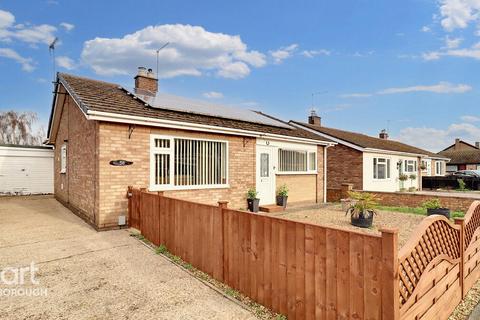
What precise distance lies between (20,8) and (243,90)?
13.3 metres

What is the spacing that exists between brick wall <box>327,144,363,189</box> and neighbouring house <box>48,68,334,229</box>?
18.0 feet

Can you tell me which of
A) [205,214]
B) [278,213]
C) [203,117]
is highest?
[203,117]

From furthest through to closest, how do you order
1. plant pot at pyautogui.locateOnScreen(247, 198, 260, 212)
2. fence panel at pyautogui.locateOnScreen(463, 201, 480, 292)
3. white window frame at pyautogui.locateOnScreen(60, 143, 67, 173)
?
white window frame at pyautogui.locateOnScreen(60, 143, 67, 173) < plant pot at pyautogui.locateOnScreen(247, 198, 260, 212) < fence panel at pyautogui.locateOnScreen(463, 201, 480, 292)

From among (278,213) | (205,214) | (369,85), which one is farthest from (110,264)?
(369,85)

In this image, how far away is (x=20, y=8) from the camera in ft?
39.2

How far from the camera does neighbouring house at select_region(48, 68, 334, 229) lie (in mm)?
7180

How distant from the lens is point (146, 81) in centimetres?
1198

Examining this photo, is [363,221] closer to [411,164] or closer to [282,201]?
[282,201]

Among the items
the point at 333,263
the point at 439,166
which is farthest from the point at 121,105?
the point at 439,166

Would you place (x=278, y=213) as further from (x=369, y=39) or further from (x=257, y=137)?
(x=369, y=39)

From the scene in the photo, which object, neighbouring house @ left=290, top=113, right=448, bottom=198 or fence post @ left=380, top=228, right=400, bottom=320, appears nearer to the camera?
fence post @ left=380, top=228, right=400, bottom=320

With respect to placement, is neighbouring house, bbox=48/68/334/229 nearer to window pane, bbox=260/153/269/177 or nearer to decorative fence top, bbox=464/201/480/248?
window pane, bbox=260/153/269/177

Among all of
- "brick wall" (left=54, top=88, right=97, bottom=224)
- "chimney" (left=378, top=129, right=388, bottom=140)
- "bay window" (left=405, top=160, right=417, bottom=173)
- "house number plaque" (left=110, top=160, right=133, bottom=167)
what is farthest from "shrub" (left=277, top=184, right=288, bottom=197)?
"chimney" (left=378, top=129, right=388, bottom=140)

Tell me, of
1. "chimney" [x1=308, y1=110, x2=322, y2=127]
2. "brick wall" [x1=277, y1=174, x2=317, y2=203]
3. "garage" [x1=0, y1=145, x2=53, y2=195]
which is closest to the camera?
"brick wall" [x1=277, y1=174, x2=317, y2=203]
